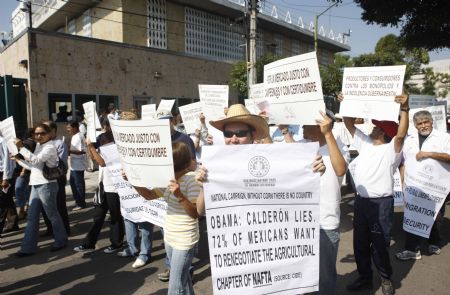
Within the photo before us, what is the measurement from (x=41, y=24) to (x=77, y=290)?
30.1 metres

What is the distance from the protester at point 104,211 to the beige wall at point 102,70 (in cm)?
1200

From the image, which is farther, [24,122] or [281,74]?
[24,122]

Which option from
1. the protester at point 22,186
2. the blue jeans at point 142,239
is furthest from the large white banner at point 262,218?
the protester at point 22,186

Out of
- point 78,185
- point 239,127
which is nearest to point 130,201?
point 239,127

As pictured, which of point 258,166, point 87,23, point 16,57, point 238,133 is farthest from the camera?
point 87,23

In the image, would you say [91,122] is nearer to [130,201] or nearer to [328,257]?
[130,201]

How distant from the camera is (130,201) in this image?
5023 mm

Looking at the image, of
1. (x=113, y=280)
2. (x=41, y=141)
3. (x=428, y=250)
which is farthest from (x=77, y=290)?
(x=428, y=250)

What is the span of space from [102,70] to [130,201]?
14.9 meters

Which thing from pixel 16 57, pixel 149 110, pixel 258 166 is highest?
pixel 16 57

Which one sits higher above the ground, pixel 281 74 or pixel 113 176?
pixel 281 74

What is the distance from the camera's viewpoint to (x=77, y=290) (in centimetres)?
439

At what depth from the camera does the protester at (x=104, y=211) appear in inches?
213

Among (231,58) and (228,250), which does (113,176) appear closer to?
(228,250)
